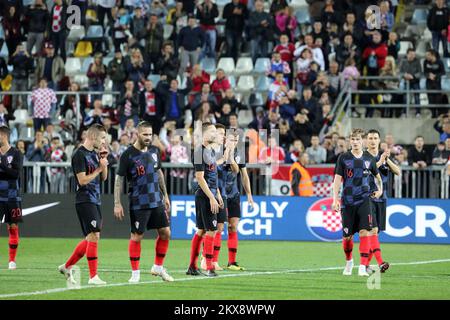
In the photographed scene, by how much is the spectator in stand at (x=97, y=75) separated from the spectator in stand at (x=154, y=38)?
1.36 meters

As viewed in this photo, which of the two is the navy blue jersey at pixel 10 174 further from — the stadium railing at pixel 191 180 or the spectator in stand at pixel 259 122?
the spectator in stand at pixel 259 122

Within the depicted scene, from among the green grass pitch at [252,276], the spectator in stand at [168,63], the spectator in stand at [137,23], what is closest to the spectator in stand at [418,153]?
the green grass pitch at [252,276]

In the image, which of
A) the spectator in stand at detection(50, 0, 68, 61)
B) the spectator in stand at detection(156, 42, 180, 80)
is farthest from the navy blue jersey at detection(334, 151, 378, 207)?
the spectator in stand at detection(50, 0, 68, 61)

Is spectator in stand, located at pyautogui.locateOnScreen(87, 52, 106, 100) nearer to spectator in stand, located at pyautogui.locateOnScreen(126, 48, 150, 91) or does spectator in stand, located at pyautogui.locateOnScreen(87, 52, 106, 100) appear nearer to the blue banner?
spectator in stand, located at pyautogui.locateOnScreen(126, 48, 150, 91)

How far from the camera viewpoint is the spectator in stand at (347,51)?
29.7 meters

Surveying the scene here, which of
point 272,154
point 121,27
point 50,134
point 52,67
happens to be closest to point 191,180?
point 272,154

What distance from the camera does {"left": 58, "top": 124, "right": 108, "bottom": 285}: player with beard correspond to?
1485 centimetres

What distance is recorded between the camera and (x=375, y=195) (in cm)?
1697

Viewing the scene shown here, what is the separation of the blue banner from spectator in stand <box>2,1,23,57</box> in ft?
34.0
